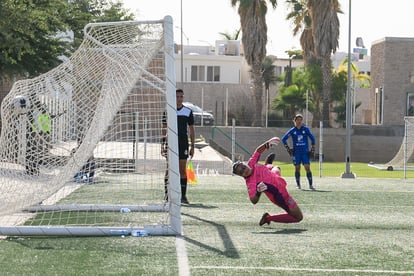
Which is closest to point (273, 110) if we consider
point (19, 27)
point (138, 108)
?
point (19, 27)

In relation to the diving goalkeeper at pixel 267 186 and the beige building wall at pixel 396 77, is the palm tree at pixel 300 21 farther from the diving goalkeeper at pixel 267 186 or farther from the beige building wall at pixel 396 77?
the diving goalkeeper at pixel 267 186

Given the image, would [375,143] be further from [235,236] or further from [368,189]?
[235,236]

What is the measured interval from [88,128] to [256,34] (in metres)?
35.2

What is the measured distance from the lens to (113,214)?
11.4 meters

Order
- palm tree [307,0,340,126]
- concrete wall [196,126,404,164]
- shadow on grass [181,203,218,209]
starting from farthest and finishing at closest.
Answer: palm tree [307,0,340,126] → concrete wall [196,126,404,164] → shadow on grass [181,203,218,209]

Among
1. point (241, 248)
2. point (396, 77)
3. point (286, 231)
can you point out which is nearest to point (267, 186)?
point (286, 231)

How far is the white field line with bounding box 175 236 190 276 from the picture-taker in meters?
7.34

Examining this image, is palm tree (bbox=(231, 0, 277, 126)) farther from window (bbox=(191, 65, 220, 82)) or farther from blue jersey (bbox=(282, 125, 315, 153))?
blue jersey (bbox=(282, 125, 315, 153))

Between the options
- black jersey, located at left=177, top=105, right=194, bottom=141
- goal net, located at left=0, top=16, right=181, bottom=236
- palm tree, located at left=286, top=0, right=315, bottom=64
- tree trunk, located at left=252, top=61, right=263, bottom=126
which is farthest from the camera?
palm tree, located at left=286, top=0, right=315, bottom=64

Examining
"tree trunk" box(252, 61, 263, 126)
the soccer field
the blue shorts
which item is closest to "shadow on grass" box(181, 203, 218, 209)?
the soccer field

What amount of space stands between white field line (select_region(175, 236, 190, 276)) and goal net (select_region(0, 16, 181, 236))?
0.41 m

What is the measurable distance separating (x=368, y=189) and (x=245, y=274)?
10.4 m

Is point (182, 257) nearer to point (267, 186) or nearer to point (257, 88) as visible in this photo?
point (267, 186)

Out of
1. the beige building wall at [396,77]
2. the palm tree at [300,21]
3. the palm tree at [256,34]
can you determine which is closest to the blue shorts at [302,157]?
the palm tree at [256,34]
